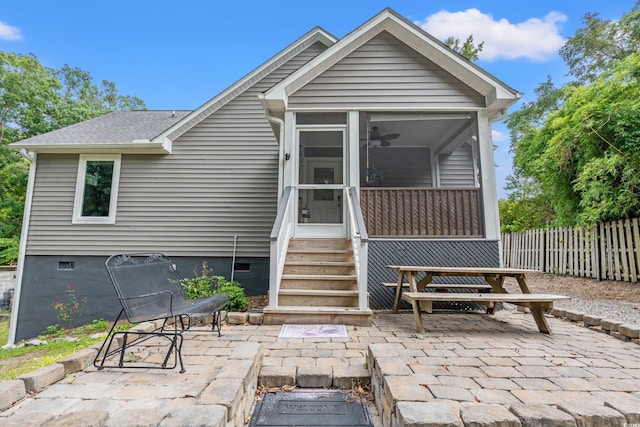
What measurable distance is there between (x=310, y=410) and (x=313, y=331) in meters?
1.62

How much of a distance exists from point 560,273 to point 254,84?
9.11m

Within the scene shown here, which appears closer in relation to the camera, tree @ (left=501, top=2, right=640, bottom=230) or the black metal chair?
the black metal chair

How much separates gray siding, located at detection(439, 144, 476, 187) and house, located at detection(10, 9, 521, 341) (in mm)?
29

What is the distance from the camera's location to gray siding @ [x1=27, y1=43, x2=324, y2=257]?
22.2ft

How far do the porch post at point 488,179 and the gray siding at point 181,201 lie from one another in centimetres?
403

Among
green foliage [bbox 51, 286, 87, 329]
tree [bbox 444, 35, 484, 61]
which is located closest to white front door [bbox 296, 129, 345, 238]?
green foliage [bbox 51, 286, 87, 329]

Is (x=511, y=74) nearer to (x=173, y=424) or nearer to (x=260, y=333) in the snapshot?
(x=260, y=333)

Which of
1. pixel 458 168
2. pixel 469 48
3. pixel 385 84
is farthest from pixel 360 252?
pixel 469 48

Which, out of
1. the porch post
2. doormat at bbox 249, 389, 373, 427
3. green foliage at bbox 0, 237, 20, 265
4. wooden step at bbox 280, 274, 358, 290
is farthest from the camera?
green foliage at bbox 0, 237, 20, 265

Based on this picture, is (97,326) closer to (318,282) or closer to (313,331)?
(318,282)

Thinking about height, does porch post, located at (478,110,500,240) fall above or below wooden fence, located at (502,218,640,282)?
above

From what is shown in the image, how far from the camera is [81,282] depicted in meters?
6.64

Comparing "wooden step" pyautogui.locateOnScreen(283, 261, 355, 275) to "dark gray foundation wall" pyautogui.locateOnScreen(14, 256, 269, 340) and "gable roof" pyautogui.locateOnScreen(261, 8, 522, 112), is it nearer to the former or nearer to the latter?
"dark gray foundation wall" pyautogui.locateOnScreen(14, 256, 269, 340)

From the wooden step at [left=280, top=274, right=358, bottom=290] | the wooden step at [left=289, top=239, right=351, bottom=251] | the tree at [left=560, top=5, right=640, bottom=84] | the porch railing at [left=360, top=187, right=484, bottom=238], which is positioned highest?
the tree at [left=560, top=5, right=640, bottom=84]
